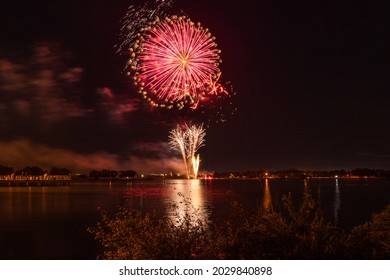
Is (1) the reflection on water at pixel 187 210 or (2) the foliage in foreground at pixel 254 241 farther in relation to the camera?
(1) the reflection on water at pixel 187 210

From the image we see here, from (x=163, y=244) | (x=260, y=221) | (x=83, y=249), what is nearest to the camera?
(x=163, y=244)

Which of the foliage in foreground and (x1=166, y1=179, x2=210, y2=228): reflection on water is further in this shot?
(x1=166, y1=179, x2=210, y2=228): reflection on water

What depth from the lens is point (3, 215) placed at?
55656 millimetres

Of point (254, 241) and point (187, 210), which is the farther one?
point (187, 210)

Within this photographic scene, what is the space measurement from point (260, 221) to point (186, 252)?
209 centimetres

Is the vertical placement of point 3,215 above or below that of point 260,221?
below

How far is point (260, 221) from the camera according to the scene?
11586mm

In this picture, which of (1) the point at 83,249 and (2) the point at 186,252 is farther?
(1) the point at 83,249
